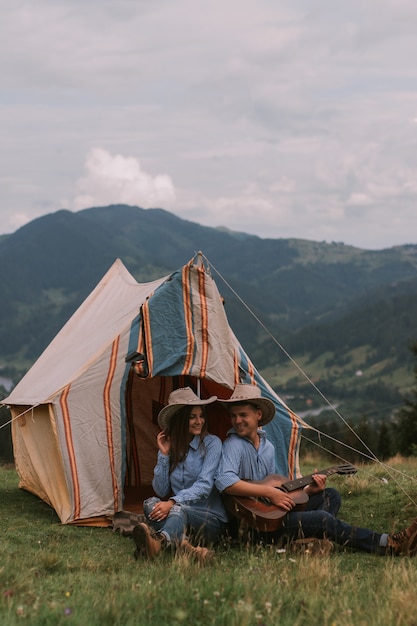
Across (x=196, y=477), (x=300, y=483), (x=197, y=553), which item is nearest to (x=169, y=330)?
(x=196, y=477)

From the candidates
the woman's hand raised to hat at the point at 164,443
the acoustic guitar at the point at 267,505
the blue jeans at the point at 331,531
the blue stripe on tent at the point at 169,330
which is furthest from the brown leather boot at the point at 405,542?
the blue stripe on tent at the point at 169,330

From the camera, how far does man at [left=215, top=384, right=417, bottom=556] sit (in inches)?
256

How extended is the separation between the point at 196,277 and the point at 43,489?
10.00 feet

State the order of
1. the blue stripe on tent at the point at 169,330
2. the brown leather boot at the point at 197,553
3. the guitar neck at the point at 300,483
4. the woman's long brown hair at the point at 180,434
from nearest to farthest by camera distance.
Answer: the brown leather boot at the point at 197,553
the guitar neck at the point at 300,483
the woman's long brown hair at the point at 180,434
the blue stripe on tent at the point at 169,330

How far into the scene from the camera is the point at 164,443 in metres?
7.25

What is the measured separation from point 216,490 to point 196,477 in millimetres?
272

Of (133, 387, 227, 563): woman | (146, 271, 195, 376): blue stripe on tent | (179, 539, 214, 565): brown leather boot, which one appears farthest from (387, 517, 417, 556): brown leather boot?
(146, 271, 195, 376): blue stripe on tent

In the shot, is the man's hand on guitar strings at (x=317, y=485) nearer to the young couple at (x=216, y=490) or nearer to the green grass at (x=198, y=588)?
the young couple at (x=216, y=490)

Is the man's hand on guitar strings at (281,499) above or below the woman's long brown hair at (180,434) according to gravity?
below

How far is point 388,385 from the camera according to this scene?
565 ft

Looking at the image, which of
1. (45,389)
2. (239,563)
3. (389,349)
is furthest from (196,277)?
(389,349)

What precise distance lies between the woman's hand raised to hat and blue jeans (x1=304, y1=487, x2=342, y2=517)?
1323mm

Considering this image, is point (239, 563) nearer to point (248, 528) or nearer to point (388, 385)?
point (248, 528)

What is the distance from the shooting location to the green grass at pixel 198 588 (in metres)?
4.04
